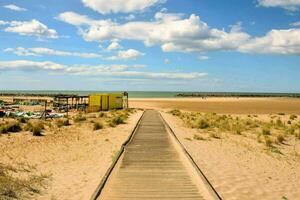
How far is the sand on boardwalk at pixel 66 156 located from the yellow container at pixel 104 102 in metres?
21.4

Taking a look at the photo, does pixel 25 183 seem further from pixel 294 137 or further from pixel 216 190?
pixel 294 137

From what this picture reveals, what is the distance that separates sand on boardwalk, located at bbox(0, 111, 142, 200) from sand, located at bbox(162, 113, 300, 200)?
10.1 feet

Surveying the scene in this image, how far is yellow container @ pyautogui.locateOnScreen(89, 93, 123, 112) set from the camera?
143 feet

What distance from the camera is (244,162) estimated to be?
44.0 feet

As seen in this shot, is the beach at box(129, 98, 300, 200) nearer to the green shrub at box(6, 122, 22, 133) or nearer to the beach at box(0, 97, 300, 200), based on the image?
the beach at box(0, 97, 300, 200)

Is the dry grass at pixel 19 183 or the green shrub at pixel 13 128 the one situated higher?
the green shrub at pixel 13 128

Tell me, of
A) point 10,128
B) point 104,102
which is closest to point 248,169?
point 10,128

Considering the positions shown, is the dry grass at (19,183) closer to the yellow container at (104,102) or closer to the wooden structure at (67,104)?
the wooden structure at (67,104)

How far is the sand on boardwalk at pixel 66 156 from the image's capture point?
915 centimetres

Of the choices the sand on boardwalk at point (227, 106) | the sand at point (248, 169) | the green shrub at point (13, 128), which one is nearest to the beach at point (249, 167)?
the sand at point (248, 169)

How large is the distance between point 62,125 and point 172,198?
1739 cm

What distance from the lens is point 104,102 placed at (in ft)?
148

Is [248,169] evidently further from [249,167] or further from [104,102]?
[104,102]

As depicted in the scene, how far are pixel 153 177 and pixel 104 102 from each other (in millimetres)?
35610
